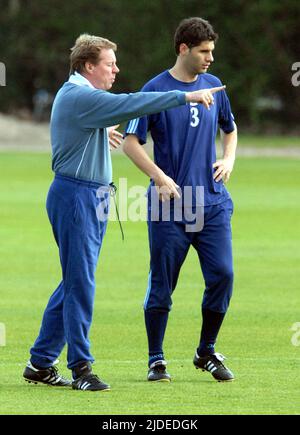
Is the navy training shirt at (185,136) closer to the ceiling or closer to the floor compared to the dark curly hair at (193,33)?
closer to the floor

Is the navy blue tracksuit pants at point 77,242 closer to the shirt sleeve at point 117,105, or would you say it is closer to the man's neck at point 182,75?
the shirt sleeve at point 117,105

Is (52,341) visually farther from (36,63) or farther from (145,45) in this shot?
(36,63)

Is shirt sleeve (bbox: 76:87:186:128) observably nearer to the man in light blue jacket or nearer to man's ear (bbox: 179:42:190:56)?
the man in light blue jacket

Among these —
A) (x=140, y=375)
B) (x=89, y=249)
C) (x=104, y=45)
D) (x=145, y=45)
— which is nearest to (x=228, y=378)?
(x=140, y=375)

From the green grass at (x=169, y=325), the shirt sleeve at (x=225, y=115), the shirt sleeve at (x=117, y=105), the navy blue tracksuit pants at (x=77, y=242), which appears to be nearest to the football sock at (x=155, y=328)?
the green grass at (x=169, y=325)

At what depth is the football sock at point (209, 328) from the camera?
9953mm

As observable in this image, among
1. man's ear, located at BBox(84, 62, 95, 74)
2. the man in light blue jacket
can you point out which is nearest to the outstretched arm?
the man in light blue jacket

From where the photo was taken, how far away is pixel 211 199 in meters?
9.78

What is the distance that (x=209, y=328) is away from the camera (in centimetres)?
999

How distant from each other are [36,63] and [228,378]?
6665 centimetres

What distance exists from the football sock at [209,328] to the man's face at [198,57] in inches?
67.4

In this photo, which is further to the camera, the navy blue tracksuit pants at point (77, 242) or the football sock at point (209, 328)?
the football sock at point (209, 328)

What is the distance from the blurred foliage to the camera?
65.2m

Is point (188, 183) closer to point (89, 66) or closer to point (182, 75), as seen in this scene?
point (182, 75)
